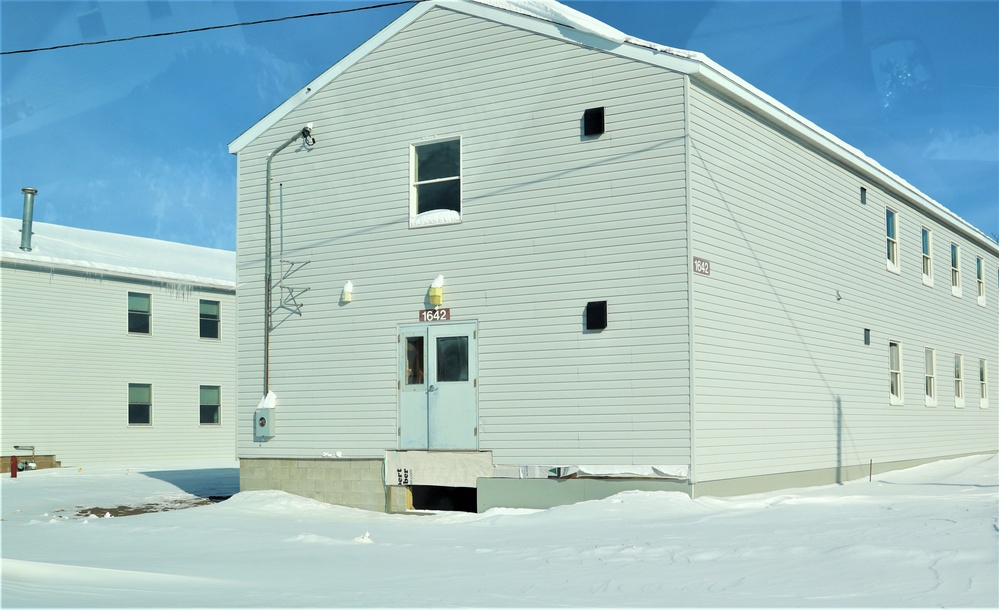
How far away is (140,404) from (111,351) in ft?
6.02

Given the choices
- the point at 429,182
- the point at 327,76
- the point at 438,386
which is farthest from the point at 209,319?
the point at 438,386

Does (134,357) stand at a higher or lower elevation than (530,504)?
higher

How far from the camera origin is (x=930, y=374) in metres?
23.2

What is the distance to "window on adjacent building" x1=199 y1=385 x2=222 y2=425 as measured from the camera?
3234cm

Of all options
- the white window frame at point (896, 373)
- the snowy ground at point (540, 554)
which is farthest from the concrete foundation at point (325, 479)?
the white window frame at point (896, 373)

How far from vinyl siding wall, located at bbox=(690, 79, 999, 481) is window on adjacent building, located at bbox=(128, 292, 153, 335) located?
2048 cm

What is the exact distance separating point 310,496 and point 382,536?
4359 millimetres

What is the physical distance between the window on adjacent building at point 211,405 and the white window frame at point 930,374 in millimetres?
20545

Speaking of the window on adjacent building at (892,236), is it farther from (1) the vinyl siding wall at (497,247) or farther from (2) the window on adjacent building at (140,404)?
(2) the window on adjacent building at (140,404)

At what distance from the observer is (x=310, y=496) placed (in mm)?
16797

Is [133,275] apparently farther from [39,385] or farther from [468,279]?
[468,279]

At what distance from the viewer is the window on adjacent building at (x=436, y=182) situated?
15.8 meters

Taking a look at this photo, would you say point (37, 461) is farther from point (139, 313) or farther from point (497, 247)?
point (497, 247)

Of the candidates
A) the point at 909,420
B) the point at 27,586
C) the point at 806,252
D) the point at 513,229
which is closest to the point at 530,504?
the point at 513,229
